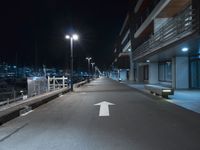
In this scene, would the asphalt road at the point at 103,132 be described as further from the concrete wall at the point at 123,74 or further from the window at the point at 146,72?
the concrete wall at the point at 123,74

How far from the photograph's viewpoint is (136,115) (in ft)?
40.6

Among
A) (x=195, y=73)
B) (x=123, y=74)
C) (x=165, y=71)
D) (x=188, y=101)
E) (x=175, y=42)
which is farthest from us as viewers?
(x=123, y=74)

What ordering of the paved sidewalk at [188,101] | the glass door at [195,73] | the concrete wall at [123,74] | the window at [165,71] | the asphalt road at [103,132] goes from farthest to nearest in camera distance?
the concrete wall at [123,74] → the window at [165,71] → the glass door at [195,73] → the paved sidewalk at [188,101] → the asphalt road at [103,132]

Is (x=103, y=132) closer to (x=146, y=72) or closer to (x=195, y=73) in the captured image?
(x=195, y=73)

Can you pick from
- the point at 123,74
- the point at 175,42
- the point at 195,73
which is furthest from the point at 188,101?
the point at 123,74

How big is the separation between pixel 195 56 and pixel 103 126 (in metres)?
21.4

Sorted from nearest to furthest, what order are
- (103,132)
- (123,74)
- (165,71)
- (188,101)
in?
(103,132) < (188,101) < (165,71) < (123,74)

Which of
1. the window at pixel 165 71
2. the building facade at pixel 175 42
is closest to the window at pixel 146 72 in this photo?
the building facade at pixel 175 42

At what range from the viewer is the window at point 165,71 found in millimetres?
38031

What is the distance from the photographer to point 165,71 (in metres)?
40.8

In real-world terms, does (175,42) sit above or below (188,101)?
above

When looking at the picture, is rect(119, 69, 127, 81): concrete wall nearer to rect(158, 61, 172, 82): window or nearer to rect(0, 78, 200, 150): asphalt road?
rect(158, 61, 172, 82): window

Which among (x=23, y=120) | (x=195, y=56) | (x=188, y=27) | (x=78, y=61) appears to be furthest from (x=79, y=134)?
(x=78, y=61)

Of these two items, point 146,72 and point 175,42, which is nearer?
point 175,42
